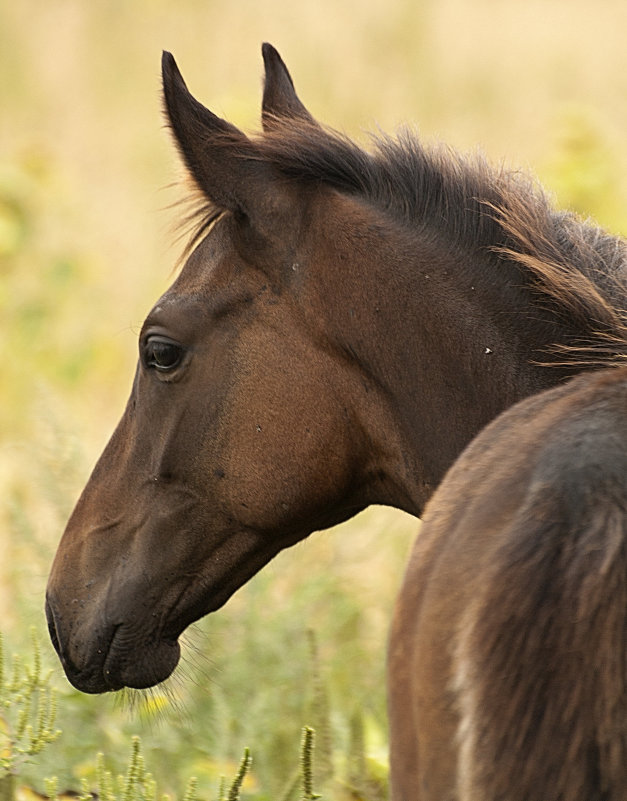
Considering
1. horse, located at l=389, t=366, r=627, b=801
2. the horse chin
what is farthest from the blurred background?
horse, located at l=389, t=366, r=627, b=801

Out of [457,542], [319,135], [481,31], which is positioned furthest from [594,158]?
[481,31]

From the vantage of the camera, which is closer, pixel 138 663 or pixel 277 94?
pixel 138 663

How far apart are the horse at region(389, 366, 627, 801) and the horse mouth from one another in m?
0.95

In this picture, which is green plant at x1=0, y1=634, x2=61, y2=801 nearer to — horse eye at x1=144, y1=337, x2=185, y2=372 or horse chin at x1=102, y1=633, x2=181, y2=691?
horse chin at x1=102, y1=633, x2=181, y2=691

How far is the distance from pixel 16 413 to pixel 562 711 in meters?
5.59

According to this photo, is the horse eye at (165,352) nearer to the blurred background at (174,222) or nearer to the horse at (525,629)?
the blurred background at (174,222)

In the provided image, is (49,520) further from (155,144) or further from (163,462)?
(155,144)

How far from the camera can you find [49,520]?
16.8 ft

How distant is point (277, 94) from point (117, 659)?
134 cm

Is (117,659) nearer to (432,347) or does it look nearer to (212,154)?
(432,347)

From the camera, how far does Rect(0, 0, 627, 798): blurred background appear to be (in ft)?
10.5

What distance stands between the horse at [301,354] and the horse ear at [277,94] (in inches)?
5.6

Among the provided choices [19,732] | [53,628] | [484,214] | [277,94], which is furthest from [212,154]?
[19,732]

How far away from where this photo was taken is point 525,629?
1182mm
